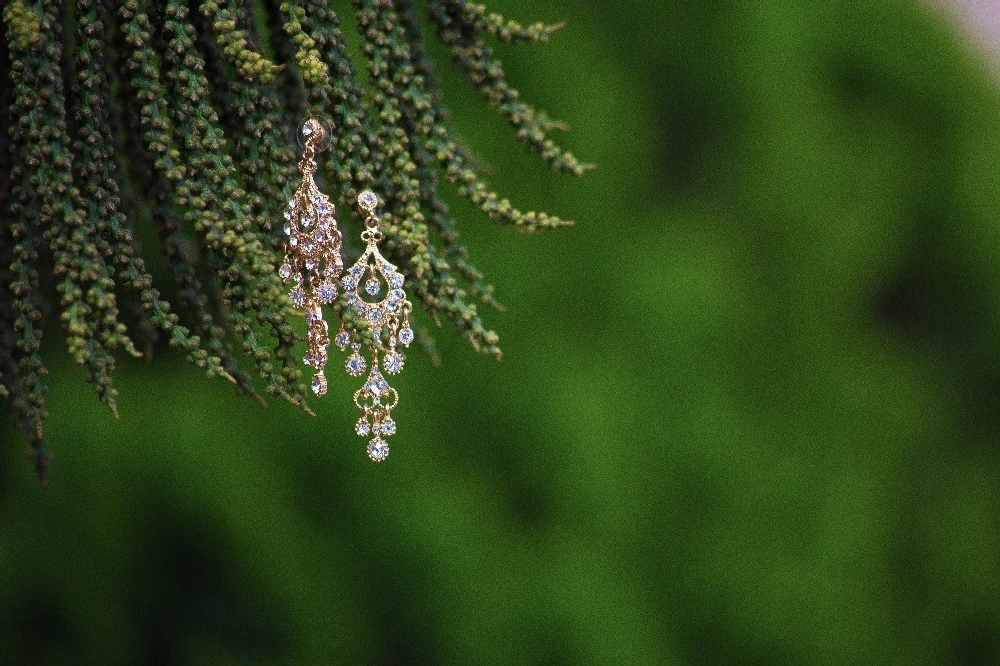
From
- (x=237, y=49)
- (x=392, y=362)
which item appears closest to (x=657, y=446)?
(x=392, y=362)

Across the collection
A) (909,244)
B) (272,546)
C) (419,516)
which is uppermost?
(909,244)

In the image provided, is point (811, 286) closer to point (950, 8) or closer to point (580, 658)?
point (950, 8)

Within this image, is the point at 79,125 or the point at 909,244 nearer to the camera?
the point at 79,125

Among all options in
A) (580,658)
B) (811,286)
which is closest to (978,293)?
(811,286)

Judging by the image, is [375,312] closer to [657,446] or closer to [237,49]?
[237,49]

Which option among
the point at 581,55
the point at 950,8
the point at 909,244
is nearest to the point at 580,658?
the point at 909,244

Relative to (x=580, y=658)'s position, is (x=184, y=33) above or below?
above
